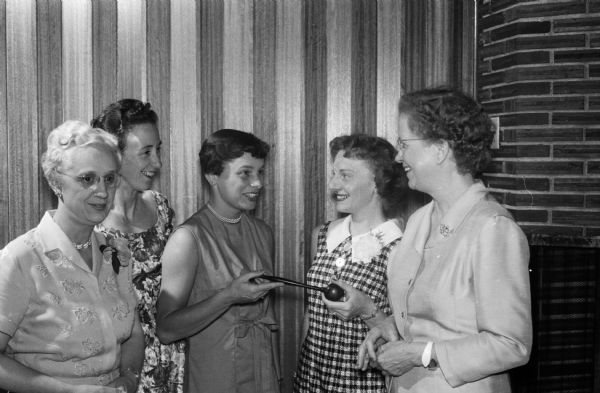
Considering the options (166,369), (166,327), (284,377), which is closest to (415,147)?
(166,327)

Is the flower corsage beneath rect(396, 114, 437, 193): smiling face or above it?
beneath

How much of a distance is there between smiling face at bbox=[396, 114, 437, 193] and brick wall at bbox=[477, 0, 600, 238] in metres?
1.37

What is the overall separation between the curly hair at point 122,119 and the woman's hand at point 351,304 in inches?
45.8

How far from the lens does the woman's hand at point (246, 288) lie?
2.89 meters

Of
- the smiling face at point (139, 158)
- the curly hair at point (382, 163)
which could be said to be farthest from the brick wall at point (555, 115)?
the smiling face at point (139, 158)

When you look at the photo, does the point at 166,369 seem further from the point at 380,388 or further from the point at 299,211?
the point at 299,211

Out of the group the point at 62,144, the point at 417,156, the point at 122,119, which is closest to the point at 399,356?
the point at 417,156

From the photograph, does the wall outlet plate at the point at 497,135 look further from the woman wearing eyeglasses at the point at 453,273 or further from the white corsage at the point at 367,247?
the woman wearing eyeglasses at the point at 453,273

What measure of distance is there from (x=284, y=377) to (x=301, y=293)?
1.67ft

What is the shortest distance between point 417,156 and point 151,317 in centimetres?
144

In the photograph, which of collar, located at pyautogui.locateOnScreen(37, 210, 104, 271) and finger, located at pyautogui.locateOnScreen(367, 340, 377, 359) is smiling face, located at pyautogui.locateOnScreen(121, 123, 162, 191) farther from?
finger, located at pyautogui.locateOnScreen(367, 340, 377, 359)

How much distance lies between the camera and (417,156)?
2344 millimetres

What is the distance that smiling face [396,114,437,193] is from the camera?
233 cm

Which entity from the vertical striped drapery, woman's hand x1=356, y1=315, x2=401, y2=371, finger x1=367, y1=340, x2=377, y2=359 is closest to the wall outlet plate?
the vertical striped drapery
